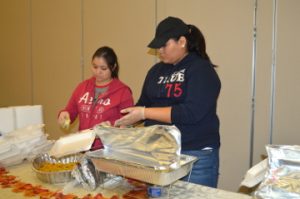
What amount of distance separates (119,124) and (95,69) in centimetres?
59

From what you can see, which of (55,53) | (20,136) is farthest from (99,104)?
(55,53)

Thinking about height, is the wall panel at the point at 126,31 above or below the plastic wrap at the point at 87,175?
above

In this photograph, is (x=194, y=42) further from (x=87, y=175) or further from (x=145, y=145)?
(x=87, y=175)

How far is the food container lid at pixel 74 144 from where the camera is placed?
3.88ft

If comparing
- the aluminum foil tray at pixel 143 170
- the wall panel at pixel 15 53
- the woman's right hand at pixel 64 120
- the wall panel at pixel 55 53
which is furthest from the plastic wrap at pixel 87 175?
→ the wall panel at pixel 15 53

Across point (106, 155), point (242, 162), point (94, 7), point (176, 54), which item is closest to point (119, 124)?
point (106, 155)

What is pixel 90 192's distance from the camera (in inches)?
46.8

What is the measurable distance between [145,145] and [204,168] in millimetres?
435

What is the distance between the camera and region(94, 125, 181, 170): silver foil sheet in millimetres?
1037

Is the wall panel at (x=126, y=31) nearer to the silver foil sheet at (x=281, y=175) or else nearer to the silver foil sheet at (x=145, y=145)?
the silver foil sheet at (x=145, y=145)

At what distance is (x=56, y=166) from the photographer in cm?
137

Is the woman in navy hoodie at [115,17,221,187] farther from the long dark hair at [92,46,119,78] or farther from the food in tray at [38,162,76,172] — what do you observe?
the long dark hair at [92,46,119,78]

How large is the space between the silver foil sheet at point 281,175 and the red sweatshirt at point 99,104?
3.25 feet

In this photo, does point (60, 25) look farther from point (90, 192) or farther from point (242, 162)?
point (90, 192)
